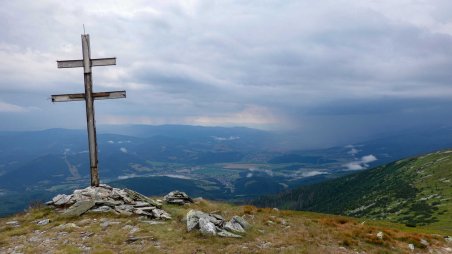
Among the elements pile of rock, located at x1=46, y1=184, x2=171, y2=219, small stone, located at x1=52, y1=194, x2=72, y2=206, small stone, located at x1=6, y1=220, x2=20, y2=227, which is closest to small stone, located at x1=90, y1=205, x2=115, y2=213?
pile of rock, located at x1=46, y1=184, x2=171, y2=219

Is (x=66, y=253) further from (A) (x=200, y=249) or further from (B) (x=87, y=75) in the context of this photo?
(B) (x=87, y=75)

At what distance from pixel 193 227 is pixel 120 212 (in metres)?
6.66

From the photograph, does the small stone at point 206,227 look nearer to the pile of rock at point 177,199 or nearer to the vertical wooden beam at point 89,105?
the pile of rock at point 177,199

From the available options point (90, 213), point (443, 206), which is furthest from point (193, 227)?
point (443, 206)

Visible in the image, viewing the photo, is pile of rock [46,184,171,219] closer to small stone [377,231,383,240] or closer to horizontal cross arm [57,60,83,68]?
horizontal cross arm [57,60,83,68]

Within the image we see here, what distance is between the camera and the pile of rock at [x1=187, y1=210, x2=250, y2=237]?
2219 centimetres

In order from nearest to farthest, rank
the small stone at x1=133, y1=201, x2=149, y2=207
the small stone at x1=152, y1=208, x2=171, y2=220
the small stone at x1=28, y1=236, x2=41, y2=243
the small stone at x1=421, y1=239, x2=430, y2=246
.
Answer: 1. the small stone at x1=28, y1=236, x2=41, y2=243
2. the small stone at x1=152, y1=208, x2=171, y2=220
3. the small stone at x1=421, y1=239, x2=430, y2=246
4. the small stone at x1=133, y1=201, x2=149, y2=207

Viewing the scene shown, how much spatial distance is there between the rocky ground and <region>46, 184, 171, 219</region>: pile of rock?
1.97 ft

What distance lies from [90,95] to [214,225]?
15353 mm

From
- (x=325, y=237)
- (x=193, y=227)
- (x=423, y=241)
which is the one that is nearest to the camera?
(x=193, y=227)

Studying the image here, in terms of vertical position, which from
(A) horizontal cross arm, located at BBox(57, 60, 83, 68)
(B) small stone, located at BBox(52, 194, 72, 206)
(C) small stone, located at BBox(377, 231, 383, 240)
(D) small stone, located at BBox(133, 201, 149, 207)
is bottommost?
(C) small stone, located at BBox(377, 231, 383, 240)

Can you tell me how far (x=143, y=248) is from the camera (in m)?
19.3

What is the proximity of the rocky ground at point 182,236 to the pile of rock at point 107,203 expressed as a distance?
601mm

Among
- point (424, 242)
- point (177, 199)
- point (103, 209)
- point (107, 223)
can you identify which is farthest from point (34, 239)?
point (424, 242)
